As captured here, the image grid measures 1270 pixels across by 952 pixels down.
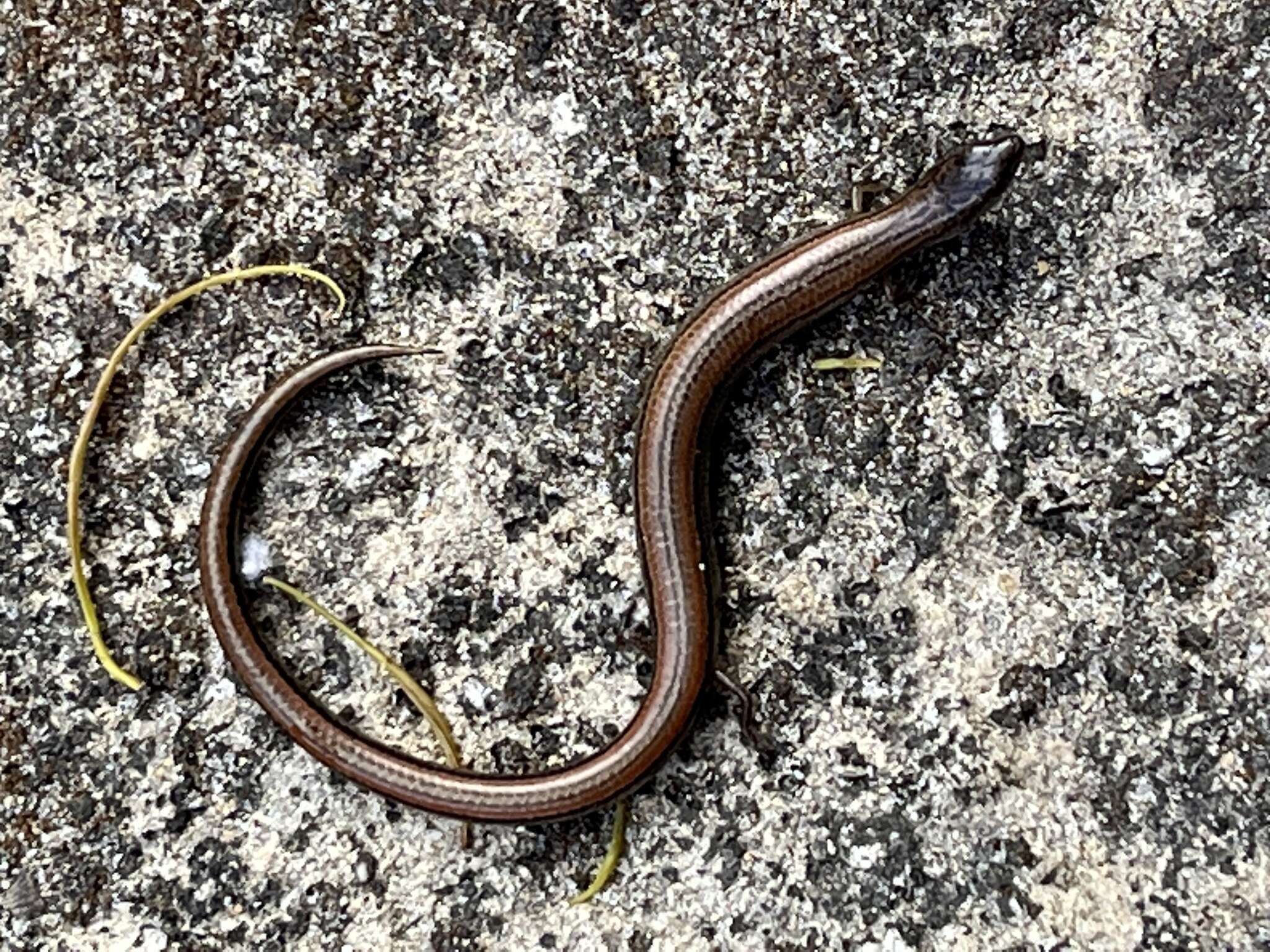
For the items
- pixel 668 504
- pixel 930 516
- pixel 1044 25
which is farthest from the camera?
pixel 1044 25

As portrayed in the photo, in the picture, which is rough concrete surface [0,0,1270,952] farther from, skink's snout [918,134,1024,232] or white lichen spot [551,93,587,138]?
skink's snout [918,134,1024,232]

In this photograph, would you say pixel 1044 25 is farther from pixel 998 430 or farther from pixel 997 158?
pixel 998 430

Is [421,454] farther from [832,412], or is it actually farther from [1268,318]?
[1268,318]

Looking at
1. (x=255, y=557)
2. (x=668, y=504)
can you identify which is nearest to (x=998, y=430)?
(x=668, y=504)

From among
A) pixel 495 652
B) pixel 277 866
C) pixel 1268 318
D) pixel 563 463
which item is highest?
pixel 1268 318

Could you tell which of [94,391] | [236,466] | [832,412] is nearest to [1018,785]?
[832,412]
